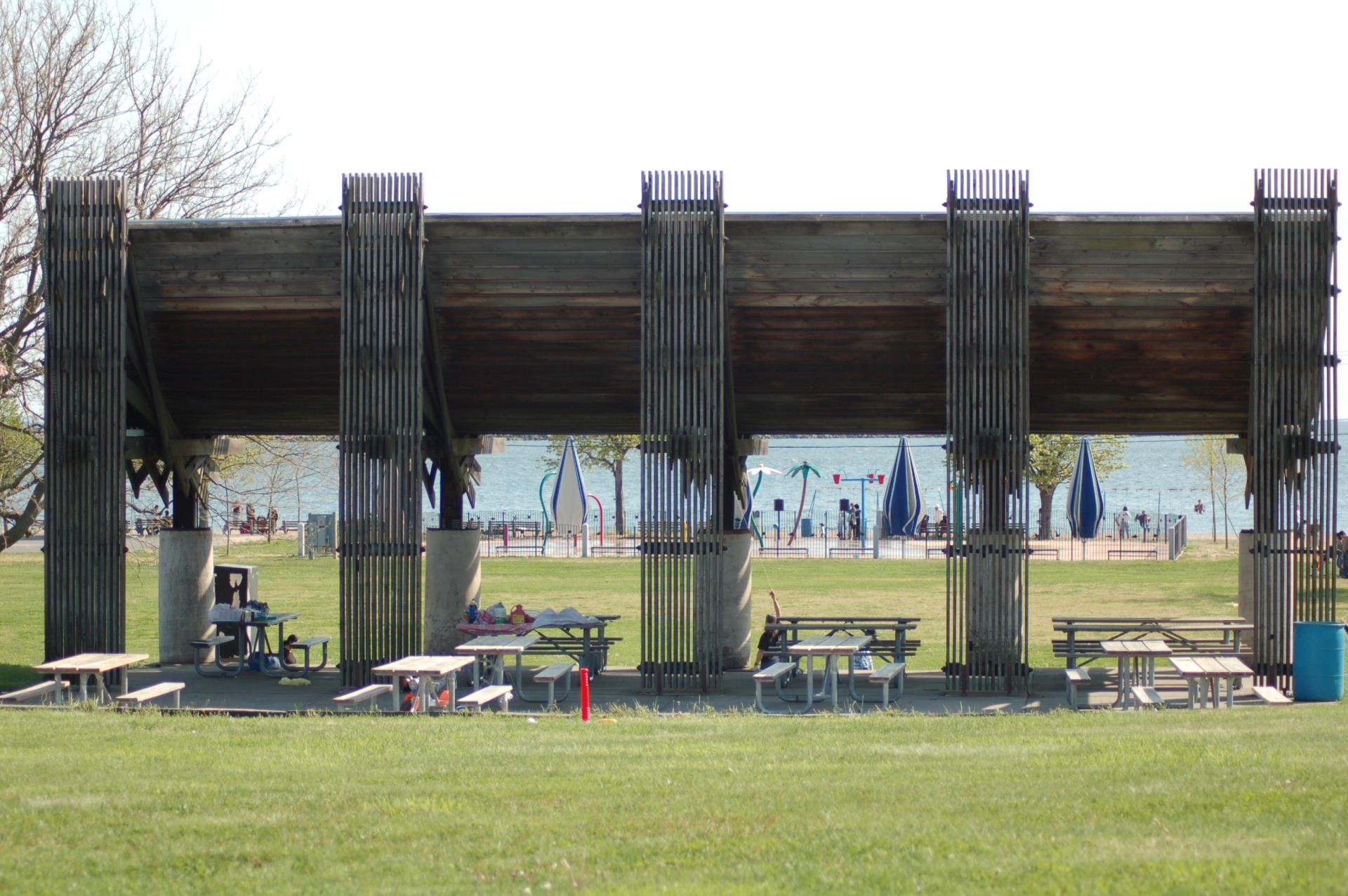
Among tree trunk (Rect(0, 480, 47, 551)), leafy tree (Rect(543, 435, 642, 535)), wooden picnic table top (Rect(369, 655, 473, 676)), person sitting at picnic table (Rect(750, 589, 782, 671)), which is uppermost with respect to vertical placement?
leafy tree (Rect(543, 435, 642, 535))

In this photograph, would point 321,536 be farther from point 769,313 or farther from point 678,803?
point 678,803

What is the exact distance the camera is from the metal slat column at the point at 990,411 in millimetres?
15156

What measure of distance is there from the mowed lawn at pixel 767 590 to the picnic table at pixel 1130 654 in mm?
3126

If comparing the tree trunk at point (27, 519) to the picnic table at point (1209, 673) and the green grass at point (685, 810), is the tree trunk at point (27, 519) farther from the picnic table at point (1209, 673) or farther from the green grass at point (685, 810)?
the picnic table at point (1209, 673)

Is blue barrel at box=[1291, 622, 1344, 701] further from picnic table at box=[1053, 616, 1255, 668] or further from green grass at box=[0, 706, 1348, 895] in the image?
green grass at box=[0, 706, 1348, 895]

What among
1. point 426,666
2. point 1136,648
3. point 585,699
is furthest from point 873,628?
point 426,666

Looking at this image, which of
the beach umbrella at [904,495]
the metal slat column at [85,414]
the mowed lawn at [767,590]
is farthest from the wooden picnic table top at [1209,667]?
the beach umbrella at [904,495]

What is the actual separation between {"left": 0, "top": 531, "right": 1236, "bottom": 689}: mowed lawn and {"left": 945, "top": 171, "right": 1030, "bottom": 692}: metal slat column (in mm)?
2928

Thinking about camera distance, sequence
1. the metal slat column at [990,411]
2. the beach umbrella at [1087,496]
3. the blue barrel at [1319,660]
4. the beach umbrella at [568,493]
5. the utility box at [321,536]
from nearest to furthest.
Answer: the blue barrel at [1319,660] → the metal slat column at [990,411] → the beach umbrella at [568,493] → the beach umbrella at [1087,496] → the utility box at [321,536]

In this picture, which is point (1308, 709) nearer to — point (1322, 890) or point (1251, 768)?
point (1251, 768)

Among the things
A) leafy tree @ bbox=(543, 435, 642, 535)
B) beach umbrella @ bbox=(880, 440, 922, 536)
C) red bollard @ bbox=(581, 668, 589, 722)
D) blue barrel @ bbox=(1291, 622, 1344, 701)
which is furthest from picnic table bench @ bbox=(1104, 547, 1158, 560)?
red bollard @ bbox=(581, 668, 589, 722)

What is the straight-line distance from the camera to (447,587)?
58.3 ft

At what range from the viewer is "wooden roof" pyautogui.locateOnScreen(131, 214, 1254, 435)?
1537 cm

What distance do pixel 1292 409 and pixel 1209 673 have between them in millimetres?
3597
